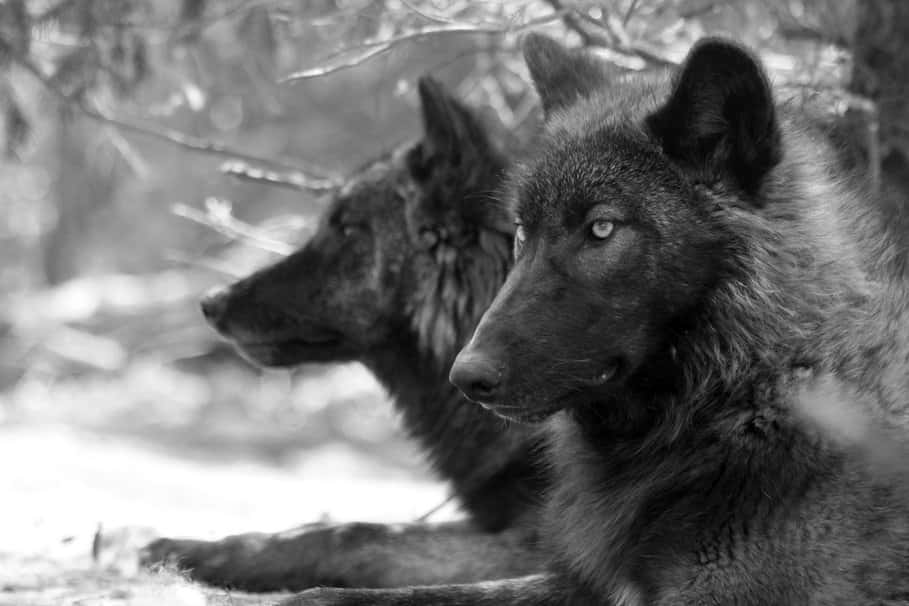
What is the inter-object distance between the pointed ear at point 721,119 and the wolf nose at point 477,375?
0.83 metres

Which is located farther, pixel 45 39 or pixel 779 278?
pixel 45 39

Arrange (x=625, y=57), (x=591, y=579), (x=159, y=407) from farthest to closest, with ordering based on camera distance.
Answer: (x=159, y=407) → (x=625, y=57) → (x=591, y=579)

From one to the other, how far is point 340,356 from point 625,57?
7.06 ft

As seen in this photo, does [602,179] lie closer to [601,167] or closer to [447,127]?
[601,167]

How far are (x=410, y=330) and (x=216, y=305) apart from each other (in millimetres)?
917

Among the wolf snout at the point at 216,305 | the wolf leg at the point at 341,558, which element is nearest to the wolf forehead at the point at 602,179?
the wolf leg at the point at 341,558

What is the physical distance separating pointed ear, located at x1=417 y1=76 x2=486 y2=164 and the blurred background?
28 centimetres

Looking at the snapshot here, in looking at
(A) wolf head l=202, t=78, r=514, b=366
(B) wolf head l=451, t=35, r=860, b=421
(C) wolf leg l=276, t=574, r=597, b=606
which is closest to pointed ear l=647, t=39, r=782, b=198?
(B) wolf head l=451, t=35, r=860, b=421

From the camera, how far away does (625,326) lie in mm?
3365

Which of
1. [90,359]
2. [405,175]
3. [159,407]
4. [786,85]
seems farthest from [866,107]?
Answer: [90,359]

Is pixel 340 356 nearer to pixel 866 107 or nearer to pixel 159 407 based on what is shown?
pixel 866 107

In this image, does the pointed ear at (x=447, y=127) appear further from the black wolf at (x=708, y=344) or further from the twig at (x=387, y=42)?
the black wolf at (x=708, y=344)

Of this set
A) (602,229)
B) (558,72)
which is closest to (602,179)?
(602,229)

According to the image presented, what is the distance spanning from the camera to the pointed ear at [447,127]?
16.6 ft
